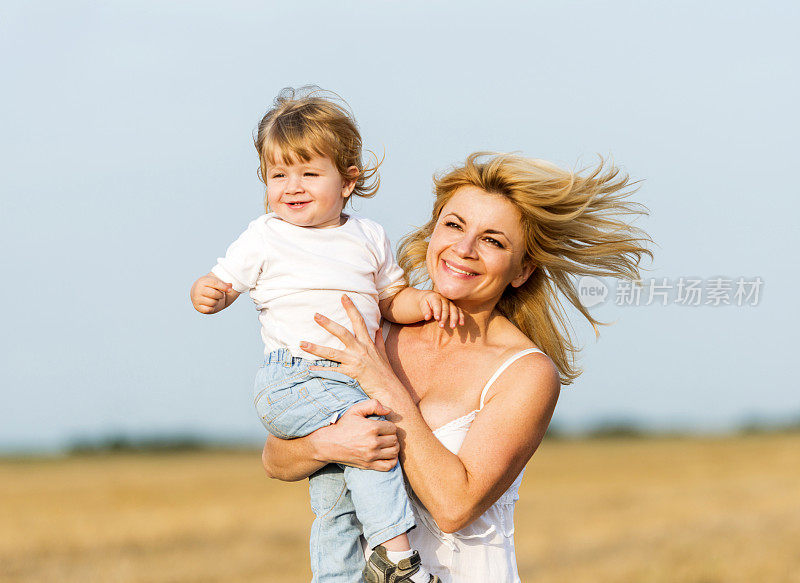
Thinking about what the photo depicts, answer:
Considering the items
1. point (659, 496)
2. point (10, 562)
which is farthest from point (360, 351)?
point (659, 496)

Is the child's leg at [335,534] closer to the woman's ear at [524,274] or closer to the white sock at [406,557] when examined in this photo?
the white sock at [406,557]

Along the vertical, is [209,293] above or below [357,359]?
above

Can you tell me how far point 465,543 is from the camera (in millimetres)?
4352

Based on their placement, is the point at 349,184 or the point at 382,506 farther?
the point at 349,184

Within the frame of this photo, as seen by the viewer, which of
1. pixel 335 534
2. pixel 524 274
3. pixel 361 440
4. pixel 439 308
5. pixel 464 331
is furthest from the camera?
pixel 524 274

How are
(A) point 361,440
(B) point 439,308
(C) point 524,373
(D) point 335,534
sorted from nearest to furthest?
(A) point 361,440, (D) point 335,534, (C) point 524,373, (B) point 439,308

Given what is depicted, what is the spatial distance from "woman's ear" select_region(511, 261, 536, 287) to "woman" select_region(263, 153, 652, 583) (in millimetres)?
10

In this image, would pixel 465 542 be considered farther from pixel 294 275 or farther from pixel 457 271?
pixel 294 275

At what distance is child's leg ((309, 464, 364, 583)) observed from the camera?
414 centimetres

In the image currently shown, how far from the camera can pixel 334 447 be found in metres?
3.95

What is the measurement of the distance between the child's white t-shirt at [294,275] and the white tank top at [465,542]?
→ 2.37ft

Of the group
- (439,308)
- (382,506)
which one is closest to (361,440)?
(382,506)

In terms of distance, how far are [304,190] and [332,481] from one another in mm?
1353

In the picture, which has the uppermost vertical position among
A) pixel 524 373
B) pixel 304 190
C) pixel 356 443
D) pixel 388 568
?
pixel 304 190
